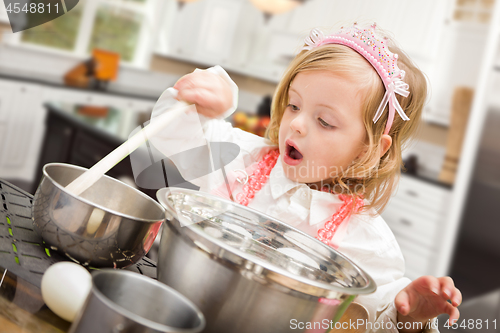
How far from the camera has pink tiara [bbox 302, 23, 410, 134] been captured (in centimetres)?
72

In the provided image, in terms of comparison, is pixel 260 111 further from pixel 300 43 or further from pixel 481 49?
pixel 300 43

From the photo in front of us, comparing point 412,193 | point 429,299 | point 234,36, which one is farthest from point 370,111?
point 234,36

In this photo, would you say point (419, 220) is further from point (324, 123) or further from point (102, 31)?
point (102, 31)

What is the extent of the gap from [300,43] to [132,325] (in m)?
0.70

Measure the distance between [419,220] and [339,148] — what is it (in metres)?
2.44

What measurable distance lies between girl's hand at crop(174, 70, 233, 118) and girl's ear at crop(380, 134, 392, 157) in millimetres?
320

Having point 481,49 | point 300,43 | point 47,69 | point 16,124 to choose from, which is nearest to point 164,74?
point 47,69

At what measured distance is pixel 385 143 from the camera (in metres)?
0.77

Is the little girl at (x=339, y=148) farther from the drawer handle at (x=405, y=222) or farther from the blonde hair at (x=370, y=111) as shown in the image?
the drawer handle at (x=405, y=222)

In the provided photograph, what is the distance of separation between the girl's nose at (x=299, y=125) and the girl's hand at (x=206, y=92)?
0.44 feet

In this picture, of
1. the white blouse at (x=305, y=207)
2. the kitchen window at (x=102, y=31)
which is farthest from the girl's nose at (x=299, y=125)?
the kitchen window at (x=102, y=31)

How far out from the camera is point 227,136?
31.0 inches

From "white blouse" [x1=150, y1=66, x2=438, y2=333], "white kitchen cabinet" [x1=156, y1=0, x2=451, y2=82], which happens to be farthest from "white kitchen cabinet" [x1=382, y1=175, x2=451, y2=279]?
"white blouse" [x1=150, y1=66, x2=438, y2=333]

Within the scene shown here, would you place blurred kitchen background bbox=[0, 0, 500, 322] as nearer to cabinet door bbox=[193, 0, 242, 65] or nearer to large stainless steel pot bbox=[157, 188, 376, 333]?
cabinet door bbox=[193, 0, 242, 65]
